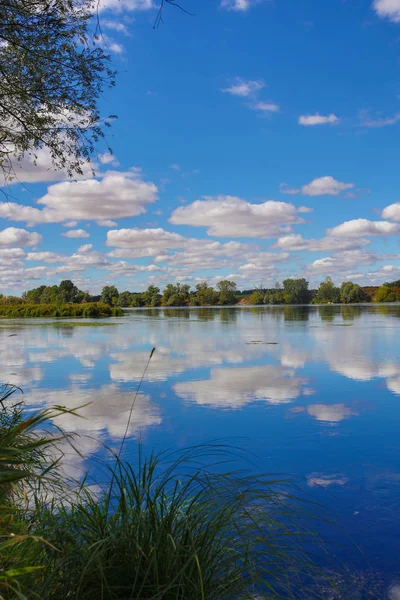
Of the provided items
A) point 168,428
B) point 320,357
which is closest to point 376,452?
point 168,428

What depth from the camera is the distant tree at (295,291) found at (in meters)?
102

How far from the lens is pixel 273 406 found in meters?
8.23

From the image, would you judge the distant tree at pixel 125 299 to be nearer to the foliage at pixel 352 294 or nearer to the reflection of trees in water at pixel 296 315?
the foliage at pixel 352 294

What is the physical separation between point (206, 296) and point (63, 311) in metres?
56.7

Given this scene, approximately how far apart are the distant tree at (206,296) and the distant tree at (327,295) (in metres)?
20.8

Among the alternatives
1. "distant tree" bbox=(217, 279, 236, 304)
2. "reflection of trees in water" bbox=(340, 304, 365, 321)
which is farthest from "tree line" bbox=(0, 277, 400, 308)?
"reflection of trees in water" bbox=(340, 304, 365, 321)

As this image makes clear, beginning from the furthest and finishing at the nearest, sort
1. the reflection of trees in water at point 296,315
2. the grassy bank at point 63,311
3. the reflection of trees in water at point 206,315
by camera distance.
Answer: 1. the grassy bank at point 63,311
2. the reflection of trees in water at point 206,315
3. the reflection of trees in water at point 296,315

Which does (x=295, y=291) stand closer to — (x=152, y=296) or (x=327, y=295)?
(x=327, y=295)

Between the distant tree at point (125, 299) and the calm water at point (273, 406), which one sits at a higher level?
the distant tree at point (125, 299)

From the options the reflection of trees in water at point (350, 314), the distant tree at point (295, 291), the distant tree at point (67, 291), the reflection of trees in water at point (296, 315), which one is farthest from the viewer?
the distant tree at point (295, 291)

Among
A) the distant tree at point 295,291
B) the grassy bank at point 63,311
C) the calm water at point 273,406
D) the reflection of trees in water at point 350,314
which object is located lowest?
the calm water at point 273,406

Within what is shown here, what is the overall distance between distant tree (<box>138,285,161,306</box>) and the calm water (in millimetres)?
80509

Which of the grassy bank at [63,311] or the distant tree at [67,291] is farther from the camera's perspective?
the distant tree at [67,291]

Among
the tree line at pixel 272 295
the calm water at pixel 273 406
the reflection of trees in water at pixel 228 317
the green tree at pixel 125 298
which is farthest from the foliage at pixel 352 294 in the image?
the calm water at pixel 273 406
